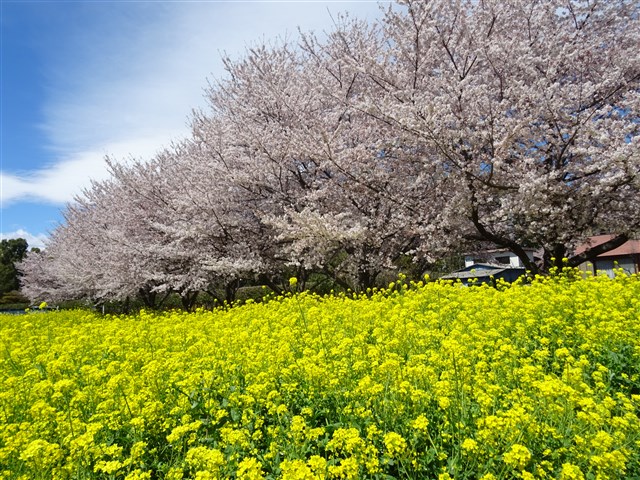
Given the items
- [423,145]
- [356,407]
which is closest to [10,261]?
[423,145]

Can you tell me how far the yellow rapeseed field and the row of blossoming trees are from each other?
396 centimetres

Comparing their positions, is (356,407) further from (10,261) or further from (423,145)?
(10,261)

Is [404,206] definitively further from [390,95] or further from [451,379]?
[451,379]

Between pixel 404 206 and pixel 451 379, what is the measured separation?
23.6 feet

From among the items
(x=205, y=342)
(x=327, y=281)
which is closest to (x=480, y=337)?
(x=205, y=342)

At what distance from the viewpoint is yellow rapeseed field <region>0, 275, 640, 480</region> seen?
2.61m

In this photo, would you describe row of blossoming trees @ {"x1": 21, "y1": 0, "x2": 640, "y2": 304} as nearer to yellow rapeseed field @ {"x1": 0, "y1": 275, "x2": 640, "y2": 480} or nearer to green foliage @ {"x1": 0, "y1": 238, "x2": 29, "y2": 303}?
yellow rapeseed field @ {"x1": 0, "y1": 275, "x2": 640, "y2": 480}

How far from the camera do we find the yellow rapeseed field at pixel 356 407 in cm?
261

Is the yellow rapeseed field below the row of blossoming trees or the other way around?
below

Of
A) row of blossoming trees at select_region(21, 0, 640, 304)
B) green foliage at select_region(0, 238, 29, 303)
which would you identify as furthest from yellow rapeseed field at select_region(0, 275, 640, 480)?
green foliage at select_region(0, 238, 29, 303)

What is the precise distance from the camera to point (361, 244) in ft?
35.7

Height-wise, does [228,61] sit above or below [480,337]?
above

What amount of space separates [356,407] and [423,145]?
7.59 m

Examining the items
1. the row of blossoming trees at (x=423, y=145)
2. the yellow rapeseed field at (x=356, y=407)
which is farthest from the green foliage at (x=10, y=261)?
the yellow rapeseed field at (x=356, y=407)
